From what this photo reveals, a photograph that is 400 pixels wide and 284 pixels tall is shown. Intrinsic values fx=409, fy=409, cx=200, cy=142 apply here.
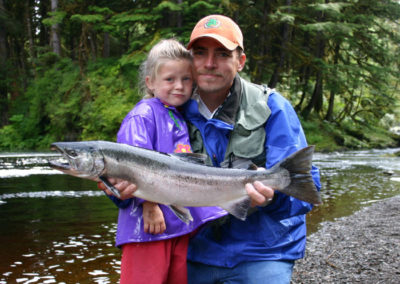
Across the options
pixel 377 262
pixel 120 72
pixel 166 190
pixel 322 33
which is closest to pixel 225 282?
pixel 166 190

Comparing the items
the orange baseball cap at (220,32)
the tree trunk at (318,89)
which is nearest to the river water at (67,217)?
the orange baseball cap at (220,32)

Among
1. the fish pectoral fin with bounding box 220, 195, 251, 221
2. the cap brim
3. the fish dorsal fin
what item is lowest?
the fish pectoral fin with bounding box 220, 195, 251, 221

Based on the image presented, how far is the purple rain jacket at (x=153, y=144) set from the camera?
2.71m

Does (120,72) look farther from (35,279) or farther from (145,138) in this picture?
(145,138)

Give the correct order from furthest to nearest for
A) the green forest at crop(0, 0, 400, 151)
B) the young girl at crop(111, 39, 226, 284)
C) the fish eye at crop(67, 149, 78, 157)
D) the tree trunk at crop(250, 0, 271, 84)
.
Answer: the tree trunk at crop(250, 0, 271, 84) < the green forest at crop(0, 0, 400, 151) < the young girl at crop(111, 39, 226, 284) < the fish eye at crop(67, 149, 78, 157)

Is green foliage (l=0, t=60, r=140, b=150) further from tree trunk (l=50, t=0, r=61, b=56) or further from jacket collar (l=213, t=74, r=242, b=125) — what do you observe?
jacket collar (l=213, t=74, r=242, b=125)

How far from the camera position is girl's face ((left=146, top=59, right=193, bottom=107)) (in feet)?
10.0

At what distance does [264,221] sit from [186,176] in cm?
68

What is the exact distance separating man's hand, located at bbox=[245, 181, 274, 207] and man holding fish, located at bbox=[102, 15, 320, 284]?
76 mm

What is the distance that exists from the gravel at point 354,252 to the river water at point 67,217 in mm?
726

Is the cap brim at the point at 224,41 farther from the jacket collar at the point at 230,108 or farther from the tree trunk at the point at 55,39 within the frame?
the tree trunk at the point at 55,39

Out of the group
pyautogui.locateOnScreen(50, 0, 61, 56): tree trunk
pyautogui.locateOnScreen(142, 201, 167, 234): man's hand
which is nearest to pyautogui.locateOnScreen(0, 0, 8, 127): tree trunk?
A: pyautogui.locateOnScreen(50, 0, 61, 56): tree trunk

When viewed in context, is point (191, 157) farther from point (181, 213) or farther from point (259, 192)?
point (259, 192)

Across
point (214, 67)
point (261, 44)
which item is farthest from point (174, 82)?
point (261, 44)
